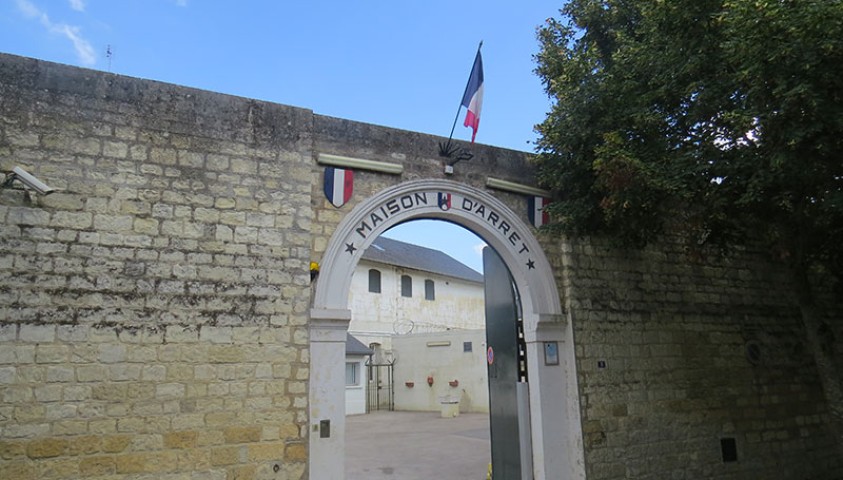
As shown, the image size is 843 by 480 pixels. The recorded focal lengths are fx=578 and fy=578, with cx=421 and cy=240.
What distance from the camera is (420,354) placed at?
22.2 metres

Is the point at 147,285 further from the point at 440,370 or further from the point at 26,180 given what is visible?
the point at 440,370

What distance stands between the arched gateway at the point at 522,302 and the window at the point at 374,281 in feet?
54.6

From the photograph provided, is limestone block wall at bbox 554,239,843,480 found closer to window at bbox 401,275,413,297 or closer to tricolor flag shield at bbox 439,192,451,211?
tricolor flag shield at bbox 439,192,451,211

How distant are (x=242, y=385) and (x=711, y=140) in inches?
207

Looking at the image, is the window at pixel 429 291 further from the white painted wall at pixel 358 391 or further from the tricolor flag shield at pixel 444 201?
the tricolor flag shield at pixel 444 201

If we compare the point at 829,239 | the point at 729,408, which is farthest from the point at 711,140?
the point at 729,408

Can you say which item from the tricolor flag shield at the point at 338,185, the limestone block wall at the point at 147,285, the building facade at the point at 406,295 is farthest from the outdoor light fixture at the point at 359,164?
the building facade at the point at 406,295

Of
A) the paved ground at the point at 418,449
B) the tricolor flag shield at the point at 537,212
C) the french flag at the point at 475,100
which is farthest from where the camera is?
the paved ground at the point at 418,449

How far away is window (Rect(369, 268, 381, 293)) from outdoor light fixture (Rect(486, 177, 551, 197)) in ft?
54.3

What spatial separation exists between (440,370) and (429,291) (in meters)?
5.31

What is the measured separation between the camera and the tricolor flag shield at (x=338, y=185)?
6.18 metres

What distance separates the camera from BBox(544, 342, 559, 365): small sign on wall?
22.7 ft

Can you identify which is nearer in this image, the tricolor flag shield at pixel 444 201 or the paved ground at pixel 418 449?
the tricolor flag shield at pixel 444 201

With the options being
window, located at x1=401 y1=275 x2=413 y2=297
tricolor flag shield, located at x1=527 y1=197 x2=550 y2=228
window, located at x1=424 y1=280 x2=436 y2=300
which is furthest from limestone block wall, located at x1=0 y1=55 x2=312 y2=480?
window, located at x1=424 y1=280 x2=436 y2=300
